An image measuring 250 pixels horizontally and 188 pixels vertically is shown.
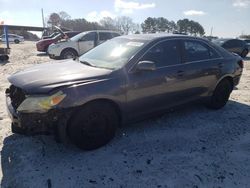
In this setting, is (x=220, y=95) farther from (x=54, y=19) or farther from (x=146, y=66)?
(x=54, y=19)

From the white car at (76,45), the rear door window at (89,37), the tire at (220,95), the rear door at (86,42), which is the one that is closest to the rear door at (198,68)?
the tire at (220,95)

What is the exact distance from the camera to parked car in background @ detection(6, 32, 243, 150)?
3.32 metres

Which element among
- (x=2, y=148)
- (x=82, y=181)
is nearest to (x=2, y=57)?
(x=2, y=148)

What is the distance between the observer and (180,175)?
332 centimetres

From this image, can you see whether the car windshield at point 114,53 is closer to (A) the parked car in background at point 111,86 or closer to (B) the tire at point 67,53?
(A) the parked car in background at point 111,86

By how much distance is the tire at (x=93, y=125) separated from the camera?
3514 millimetres

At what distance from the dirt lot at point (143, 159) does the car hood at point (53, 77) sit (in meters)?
0.98

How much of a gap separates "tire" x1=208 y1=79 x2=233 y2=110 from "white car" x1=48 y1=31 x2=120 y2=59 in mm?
8985

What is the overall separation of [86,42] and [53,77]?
34.3ft

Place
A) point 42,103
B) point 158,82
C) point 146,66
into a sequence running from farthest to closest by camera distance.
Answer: point 158,82, point 146,66, point 42,103

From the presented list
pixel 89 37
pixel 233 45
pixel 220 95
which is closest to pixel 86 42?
pixel 89 37

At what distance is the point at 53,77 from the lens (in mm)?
3570

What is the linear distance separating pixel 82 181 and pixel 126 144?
108 cm

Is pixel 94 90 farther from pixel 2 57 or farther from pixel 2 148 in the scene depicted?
pixel 2 57
